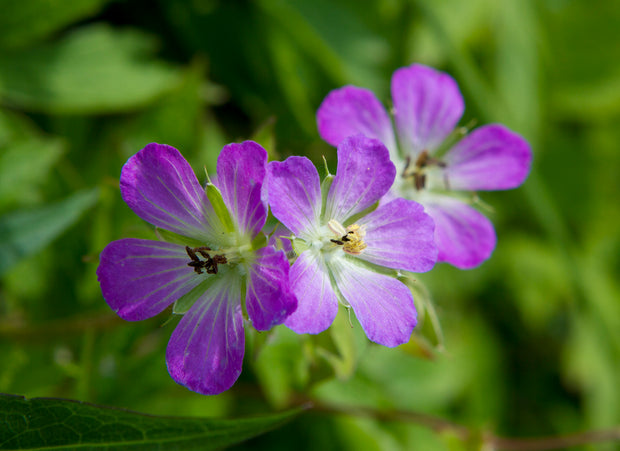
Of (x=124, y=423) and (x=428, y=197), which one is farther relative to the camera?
(x=428, y=197)

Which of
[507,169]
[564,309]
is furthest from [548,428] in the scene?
[507,169]

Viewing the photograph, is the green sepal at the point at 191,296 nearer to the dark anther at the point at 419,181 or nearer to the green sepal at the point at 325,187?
the green sepal at the point at 325,187

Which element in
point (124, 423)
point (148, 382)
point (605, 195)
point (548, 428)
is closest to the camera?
point (124, 423)

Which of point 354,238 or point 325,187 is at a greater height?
point 325,187

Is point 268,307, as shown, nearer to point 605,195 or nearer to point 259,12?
point 259,12

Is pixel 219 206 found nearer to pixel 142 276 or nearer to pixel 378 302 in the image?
pixel 142 276

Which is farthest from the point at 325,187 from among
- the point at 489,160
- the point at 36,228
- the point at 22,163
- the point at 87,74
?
the point at 87,74
